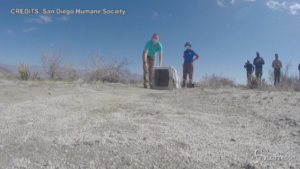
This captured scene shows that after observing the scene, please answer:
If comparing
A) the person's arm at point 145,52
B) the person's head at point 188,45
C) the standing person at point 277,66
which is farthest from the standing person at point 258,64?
the person's arm at point 145,52

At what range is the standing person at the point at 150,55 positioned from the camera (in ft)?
18.9

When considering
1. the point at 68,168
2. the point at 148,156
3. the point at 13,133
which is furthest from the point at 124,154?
the point at 13,133

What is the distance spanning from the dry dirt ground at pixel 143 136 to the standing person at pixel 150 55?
9.36 ft

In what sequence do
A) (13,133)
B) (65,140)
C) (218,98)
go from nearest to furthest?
(65,140) < (13,133) < (218,98)

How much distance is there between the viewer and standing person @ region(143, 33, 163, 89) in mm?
5767

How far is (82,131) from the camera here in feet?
6.20

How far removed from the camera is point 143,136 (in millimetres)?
1800

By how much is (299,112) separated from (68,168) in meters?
2.76

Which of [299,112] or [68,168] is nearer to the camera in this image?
[68,168]

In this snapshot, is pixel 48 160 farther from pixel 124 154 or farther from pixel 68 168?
pixel 124 154

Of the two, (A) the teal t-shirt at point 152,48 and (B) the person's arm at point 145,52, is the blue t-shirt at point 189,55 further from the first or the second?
(B) the person's arm at point 145,52

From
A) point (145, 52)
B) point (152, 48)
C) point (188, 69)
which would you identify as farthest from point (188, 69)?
point (145, 52)

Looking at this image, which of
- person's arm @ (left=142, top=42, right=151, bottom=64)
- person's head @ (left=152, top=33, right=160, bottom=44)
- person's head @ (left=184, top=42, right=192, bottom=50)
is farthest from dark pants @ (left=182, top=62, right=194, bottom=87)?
person's arm @ (left=142, top=42, right=151, bottom=64)

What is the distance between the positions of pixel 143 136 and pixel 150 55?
14.3 feet
